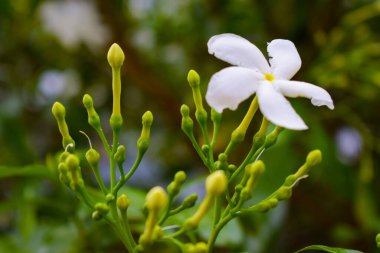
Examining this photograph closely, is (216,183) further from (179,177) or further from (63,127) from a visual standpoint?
(63,127)

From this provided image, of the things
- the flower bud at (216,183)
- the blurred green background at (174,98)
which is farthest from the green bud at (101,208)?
the blurred green background at (174,98)

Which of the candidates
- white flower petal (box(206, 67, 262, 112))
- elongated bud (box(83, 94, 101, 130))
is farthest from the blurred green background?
white flower petal (box(206, 67, 262, 112))

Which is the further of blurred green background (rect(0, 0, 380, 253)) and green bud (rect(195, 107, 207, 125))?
blurred green background (rect(0, 0, 380, 253))

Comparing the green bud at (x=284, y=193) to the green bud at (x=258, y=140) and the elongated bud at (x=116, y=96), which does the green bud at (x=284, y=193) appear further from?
the elongated bud at (x=116, y=96)

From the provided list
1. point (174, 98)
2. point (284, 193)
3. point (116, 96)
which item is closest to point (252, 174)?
point (284, 193)

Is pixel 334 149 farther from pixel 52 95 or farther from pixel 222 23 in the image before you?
pixel 52 95

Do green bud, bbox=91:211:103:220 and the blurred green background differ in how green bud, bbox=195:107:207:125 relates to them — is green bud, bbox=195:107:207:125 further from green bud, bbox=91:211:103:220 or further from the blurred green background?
the blurred green background
